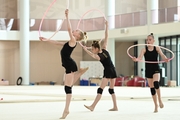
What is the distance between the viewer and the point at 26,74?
27969 millimetres

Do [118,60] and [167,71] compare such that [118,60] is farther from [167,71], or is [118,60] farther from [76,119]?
[76,119]

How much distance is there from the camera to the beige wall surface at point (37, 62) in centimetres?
2941

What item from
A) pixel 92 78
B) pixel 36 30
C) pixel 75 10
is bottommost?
pixel 92 78

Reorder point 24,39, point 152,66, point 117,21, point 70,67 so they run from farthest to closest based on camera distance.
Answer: point 24,39 < point 117,21 < point 152,66 < point 70,67

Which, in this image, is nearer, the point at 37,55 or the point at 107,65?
the point at 107,65

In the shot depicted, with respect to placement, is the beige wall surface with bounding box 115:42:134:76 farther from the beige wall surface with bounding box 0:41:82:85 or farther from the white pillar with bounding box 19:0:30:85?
the white pillar with bounding box 19:0:30:85

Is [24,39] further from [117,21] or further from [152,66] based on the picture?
[152,66]

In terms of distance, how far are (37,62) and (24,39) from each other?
3.62 metres

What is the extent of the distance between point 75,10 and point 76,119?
25.2 meters

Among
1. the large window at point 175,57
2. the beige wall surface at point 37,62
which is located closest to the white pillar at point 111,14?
the large window at point 175,57

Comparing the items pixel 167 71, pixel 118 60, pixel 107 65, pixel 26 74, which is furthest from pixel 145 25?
pixel 107 65

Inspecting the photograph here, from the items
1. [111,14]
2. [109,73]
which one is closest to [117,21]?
[111,14]

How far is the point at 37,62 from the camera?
99.8 ft

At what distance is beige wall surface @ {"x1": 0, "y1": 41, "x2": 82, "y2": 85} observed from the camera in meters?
29.4
